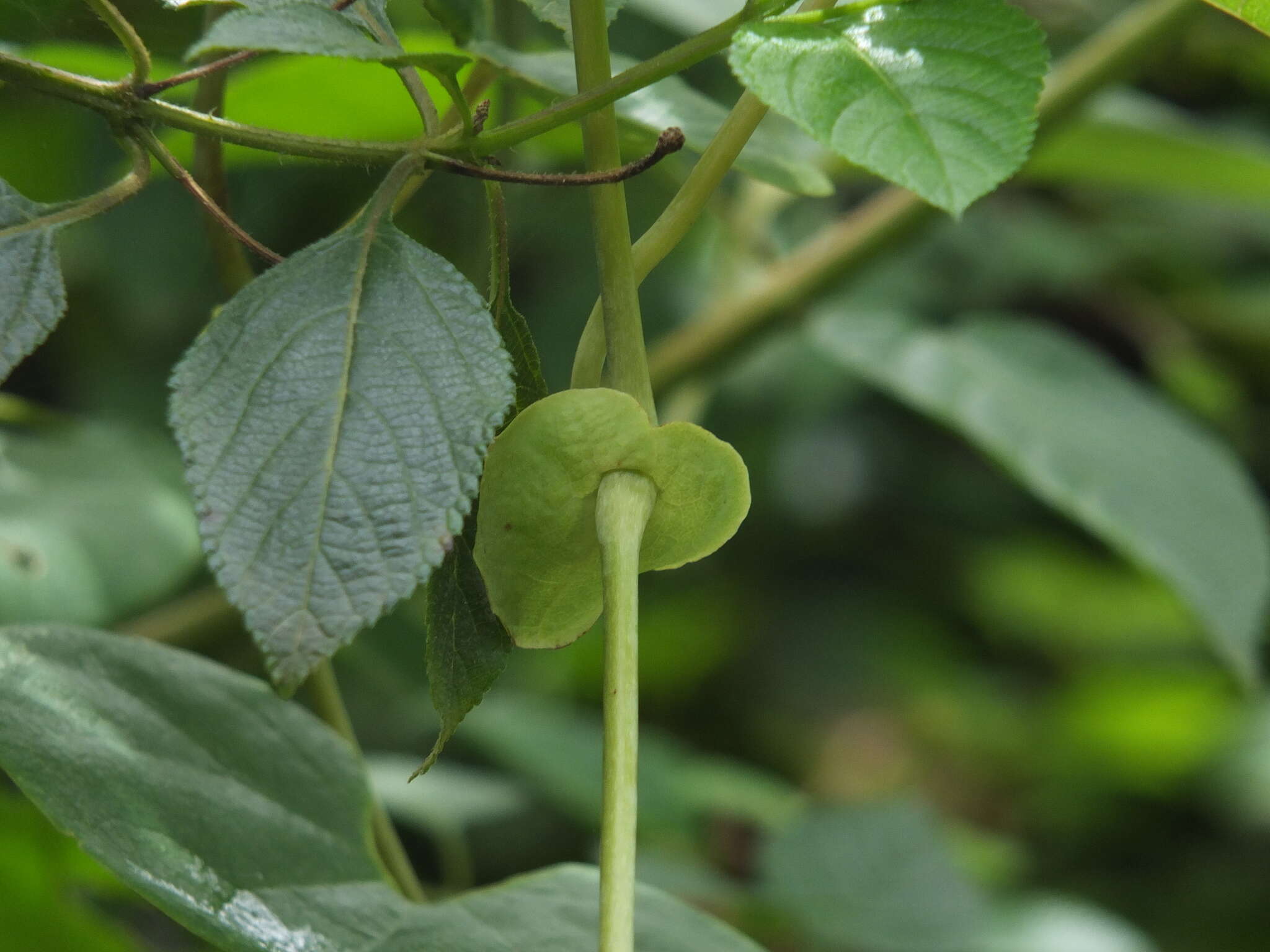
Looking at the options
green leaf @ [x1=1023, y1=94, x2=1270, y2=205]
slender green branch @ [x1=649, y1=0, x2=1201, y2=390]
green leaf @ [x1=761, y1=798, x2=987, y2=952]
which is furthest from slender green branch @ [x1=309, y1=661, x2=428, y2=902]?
green leaf @ [x1=1023, y1=94, x2=1270, y2=205]

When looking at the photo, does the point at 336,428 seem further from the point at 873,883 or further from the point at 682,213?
the point at 873,883

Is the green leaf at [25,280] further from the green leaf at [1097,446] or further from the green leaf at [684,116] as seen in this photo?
the green leaf at [1097,446]

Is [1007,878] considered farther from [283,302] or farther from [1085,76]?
[283,302]

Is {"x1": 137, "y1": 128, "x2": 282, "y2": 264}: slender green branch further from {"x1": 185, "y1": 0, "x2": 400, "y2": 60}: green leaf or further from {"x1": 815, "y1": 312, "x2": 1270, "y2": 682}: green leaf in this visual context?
{"x1": 815, "y1": 312, "x2": 1270, "y2": 682}: green leaf

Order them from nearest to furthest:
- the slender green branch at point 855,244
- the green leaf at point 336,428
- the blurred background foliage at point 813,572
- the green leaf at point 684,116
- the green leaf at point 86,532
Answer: the green leaf at point 336,428 < the green leaf at point 684,116 < the green leaf at point 86,532 < the blurred background foliage at point 813,572 < the slender green branch at point 855,244

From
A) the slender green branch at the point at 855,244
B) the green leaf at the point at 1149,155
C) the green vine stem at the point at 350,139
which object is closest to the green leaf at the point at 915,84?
the green vine stem at the point at 350,139

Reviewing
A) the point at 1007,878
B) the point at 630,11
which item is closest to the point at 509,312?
the point at 630,11
